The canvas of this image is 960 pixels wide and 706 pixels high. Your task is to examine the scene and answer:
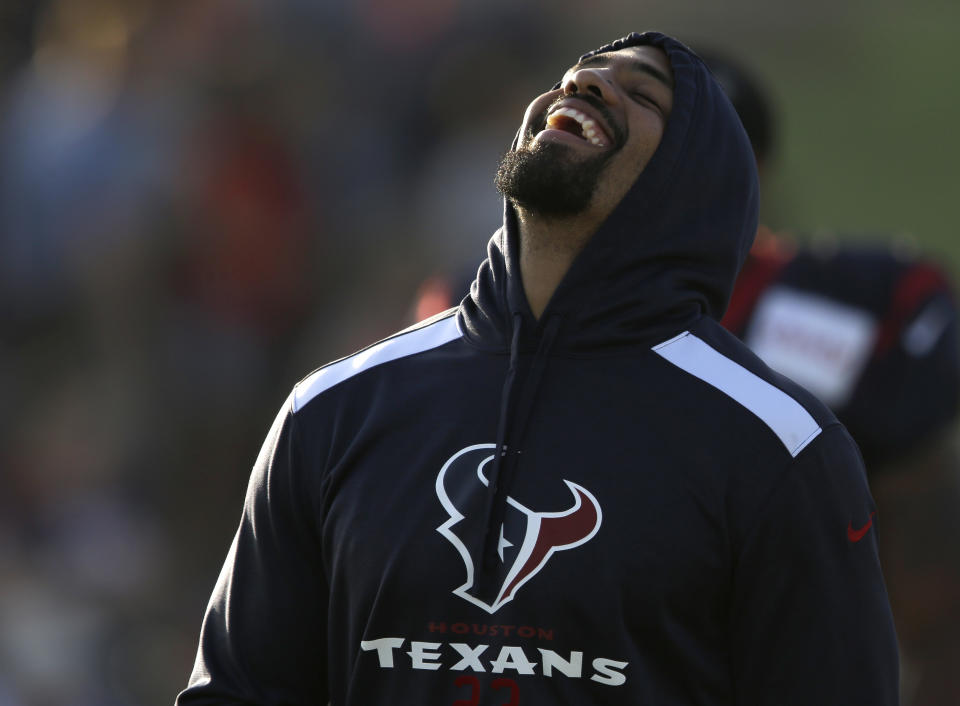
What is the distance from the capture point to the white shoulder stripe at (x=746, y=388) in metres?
2.07

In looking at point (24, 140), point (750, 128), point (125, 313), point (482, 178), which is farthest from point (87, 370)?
point (750, 128)

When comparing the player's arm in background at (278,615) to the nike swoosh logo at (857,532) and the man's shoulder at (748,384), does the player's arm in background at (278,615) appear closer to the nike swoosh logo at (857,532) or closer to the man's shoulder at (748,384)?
the man's shoulder at (748,384)

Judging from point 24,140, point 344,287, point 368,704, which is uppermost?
point 24,140

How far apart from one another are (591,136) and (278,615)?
955 millimetres

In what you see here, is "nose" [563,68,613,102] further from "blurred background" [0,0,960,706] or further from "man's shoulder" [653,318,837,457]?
"blurred background" [0,0,960,706]

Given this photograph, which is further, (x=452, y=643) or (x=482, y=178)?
(x=482, y=178)

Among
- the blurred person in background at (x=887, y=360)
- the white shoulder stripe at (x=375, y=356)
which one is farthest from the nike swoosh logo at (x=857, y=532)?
the blurred person in background at (x=887, y=360)

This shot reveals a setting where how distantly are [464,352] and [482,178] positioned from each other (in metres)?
3.99

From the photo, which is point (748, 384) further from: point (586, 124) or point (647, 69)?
point (647, 69)

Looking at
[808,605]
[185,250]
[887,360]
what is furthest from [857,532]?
[185,250]

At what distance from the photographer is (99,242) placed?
21.5 feet

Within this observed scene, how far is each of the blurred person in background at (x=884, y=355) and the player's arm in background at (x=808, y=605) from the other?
5.49 feet

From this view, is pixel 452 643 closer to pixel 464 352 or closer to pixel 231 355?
pixel 464 352

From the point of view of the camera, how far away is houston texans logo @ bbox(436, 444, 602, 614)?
6.75 feet
